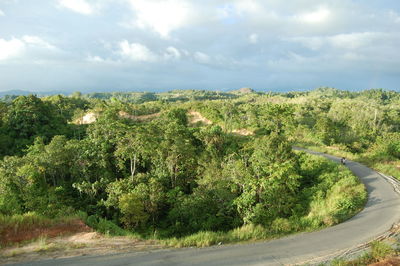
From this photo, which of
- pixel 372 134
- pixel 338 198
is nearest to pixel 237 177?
pixel 338 198

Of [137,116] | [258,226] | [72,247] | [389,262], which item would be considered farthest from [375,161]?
[137,116]

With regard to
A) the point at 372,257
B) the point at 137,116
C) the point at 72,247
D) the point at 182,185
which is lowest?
the point at 182,185

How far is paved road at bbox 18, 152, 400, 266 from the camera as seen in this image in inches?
387

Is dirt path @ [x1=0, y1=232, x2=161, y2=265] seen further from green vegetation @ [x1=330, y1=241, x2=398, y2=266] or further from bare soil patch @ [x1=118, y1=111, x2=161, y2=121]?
bare soil patch @ [x1=118, y1=111, x2=161, y2=121]

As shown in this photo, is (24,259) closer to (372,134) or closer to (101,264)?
(101,264)

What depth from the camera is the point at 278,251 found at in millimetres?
10852

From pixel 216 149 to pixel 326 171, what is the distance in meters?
10.9

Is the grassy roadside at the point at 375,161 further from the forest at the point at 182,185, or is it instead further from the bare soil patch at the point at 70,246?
the bare soil patch at the point at 70,246

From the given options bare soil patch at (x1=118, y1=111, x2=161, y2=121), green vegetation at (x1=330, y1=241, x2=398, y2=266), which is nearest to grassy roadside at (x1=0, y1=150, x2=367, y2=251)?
green vegetation at (x1=330, y1=241, x2=398, y2=266)

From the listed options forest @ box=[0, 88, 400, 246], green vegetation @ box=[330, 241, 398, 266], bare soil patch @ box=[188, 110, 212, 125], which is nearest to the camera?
green vegetation @ box=[330, 241, 398, 266]

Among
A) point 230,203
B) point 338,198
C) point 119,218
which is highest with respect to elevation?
point 338,198

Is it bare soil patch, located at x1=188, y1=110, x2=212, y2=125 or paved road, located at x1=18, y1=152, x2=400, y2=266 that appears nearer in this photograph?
paved road, located at x1=18, y1=152, x2=400, y2=266

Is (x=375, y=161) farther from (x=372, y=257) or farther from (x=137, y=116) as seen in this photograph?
(x=137, y=116)

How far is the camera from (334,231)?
12750mm
